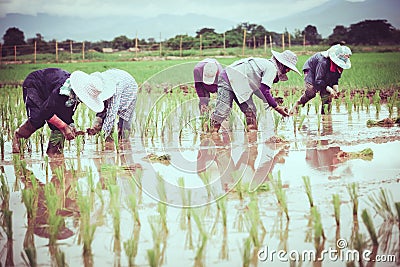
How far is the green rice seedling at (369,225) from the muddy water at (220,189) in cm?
3

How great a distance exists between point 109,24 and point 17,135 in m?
4.94

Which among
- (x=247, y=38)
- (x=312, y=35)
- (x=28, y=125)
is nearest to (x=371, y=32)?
(x=312, y=35)

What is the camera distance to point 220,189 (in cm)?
304

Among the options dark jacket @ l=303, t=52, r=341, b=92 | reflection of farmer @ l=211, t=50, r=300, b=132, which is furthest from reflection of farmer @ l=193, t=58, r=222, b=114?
dark jacket @ l=303, t=52, r=341, b=92

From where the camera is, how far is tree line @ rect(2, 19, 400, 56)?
9.20 metres

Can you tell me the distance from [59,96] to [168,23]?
5.55 meters

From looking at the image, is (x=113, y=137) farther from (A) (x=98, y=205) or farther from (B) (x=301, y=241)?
(B) (x=301, y=241)

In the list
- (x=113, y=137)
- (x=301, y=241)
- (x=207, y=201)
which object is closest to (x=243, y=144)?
(x=113, y=137)

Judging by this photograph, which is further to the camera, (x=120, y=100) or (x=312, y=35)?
(x=312, y=35)

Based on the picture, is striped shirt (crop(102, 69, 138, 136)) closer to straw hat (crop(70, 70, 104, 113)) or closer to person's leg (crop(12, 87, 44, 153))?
straw hat (crop(70, 70, 104, 113))

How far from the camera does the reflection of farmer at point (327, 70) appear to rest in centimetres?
504

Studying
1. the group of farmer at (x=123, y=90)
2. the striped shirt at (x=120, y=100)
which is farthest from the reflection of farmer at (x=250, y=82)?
the striped shirt at (x=120, y=100)

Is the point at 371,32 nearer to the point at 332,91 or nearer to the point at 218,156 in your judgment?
the point at 332,91

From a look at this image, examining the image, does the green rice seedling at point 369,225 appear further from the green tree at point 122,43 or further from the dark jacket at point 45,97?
the green tree at point 122,43
